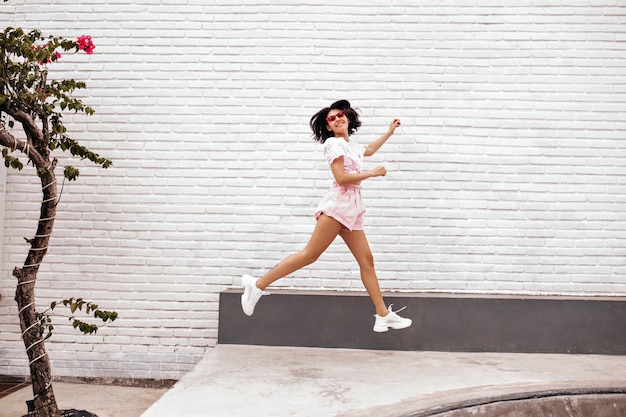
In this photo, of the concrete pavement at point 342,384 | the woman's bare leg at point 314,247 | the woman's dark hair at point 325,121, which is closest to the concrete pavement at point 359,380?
the concrete pavement at point 342,384

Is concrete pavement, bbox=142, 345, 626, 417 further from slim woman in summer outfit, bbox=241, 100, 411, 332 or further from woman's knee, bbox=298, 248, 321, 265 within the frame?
woman's knee, bbox=298, 248, 321, 265

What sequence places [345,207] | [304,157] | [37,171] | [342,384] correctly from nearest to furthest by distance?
[342,384]
[37,171]
[345,207]
[304,157]

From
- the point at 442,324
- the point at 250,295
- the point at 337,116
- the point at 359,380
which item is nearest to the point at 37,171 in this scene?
the point at 250,295

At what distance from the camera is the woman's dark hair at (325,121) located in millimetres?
3576

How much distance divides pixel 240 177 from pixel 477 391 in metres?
2.23

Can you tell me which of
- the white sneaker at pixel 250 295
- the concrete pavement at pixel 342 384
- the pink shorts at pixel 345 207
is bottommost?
Answer: the concrete pavement at pixel 342 384

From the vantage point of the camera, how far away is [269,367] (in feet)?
11.2

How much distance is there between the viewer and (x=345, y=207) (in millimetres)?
3502

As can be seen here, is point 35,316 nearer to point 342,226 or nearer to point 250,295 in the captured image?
point 250,295

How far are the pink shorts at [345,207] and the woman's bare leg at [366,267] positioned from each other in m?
0.05

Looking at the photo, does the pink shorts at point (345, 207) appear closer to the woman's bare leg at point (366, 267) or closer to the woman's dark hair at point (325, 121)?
the woman's bare leg at point (366, 267)

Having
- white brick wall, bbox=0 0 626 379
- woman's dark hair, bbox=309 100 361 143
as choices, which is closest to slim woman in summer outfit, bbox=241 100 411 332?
woman's dark hair, bbox=309 100 361 143

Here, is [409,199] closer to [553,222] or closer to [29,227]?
[553,222]

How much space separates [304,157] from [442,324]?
4.94ft
